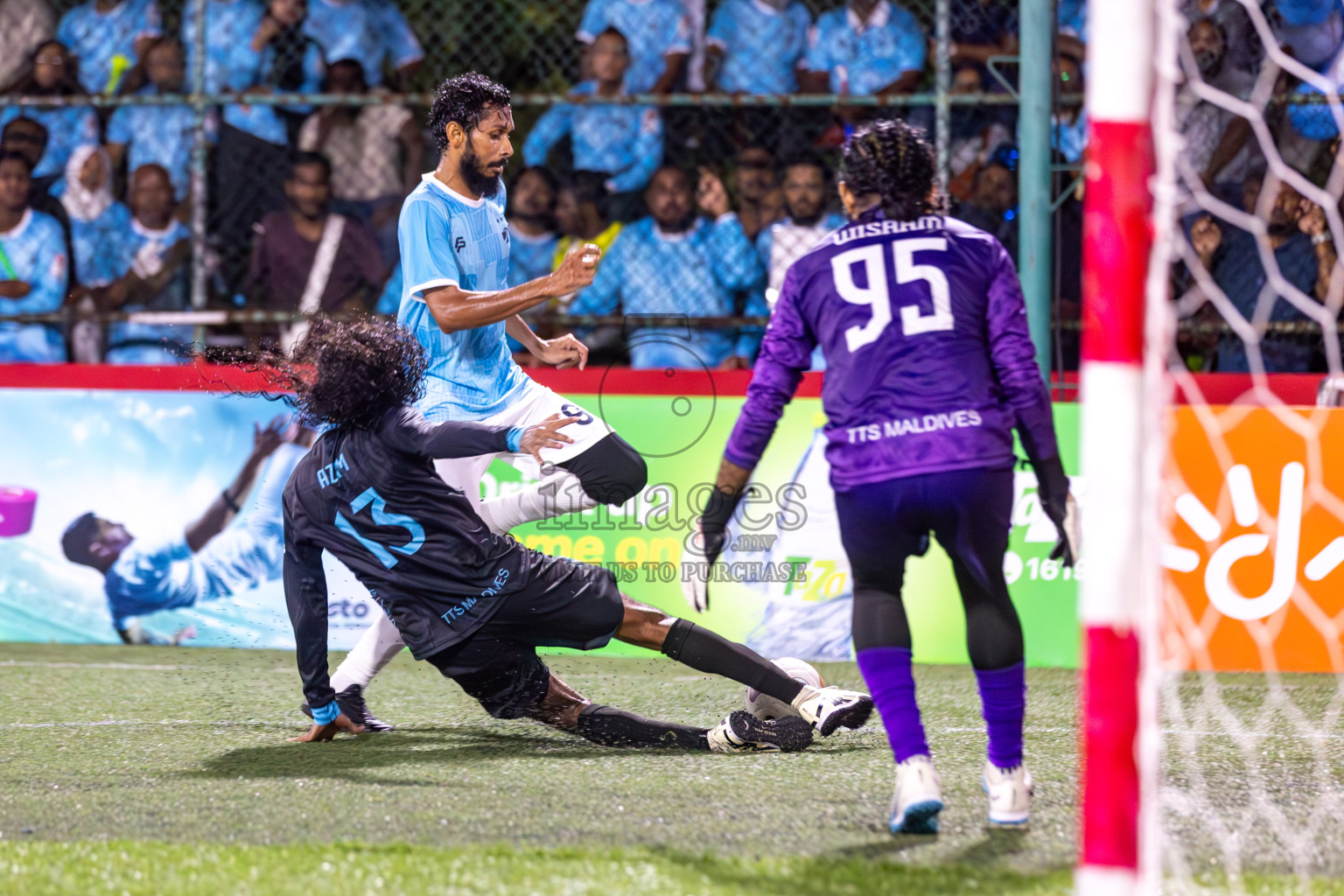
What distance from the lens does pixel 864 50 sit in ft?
23.1

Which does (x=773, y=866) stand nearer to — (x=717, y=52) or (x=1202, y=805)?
(x=1202, y=805)

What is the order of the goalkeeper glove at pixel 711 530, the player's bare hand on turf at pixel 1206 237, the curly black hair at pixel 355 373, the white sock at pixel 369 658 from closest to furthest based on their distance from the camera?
the goalkeeper glove at pixel 711 530 < the curly black hair at pixel 355 373 < the white sock at pixel 369 658 < the player's bare hand on turf at pixel 1206 237

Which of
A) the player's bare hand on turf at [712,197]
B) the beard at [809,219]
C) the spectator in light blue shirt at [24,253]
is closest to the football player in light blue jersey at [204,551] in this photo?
the spectator in light blue shirt at [24,253]

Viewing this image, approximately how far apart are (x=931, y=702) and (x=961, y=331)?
2.09 m

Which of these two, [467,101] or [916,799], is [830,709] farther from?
[467,101]

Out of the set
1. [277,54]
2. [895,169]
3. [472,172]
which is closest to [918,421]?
[895,169]

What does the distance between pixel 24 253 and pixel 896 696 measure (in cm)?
559

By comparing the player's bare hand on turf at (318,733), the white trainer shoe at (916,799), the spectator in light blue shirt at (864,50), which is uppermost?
the spectator in light blue shirt at (864,50)

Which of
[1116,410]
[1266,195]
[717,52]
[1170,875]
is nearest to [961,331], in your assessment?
[1116,410]

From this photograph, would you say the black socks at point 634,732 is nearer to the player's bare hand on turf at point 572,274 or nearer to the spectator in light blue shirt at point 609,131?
the player's bare hand on turf at point 572,274

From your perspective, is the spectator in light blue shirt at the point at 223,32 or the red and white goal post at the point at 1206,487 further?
the spectator in light blue shirt at the point at 223,32

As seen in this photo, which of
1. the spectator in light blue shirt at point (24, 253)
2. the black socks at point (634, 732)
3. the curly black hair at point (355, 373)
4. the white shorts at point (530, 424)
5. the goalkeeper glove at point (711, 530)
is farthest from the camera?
the spectator in light blue shirt at point (24, 253)

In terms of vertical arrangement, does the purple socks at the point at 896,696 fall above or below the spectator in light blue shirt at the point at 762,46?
below

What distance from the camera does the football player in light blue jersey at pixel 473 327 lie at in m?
4.39
